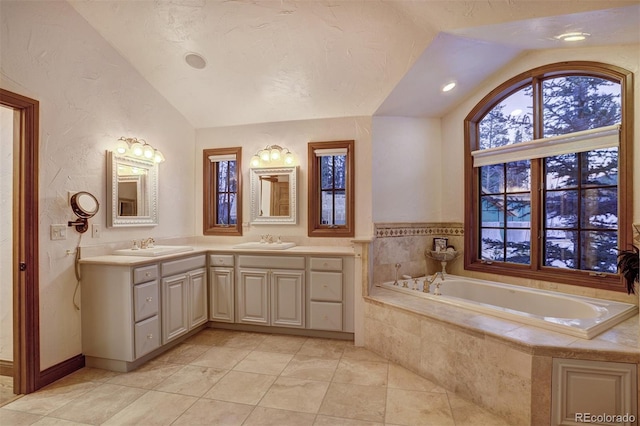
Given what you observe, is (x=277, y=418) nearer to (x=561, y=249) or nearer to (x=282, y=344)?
(x=282, y=344)

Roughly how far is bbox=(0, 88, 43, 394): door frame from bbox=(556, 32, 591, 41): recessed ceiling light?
392 cm

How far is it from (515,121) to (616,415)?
256 centimetres

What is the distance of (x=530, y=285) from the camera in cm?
299

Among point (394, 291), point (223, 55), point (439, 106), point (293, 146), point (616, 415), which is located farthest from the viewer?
point (293, 146)

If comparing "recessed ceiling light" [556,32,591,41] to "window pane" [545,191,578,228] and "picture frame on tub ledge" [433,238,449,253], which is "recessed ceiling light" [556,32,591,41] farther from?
"picture frame on tub ledge" [433,238,449,253]

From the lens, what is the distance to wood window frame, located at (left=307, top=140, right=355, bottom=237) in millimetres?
3484

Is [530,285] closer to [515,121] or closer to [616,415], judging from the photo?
[616,415]

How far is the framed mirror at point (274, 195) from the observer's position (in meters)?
3.66

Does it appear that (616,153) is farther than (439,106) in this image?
No

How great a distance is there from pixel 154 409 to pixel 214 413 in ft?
1.32

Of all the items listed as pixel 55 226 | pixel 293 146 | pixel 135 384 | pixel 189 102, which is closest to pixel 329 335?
pixel 135 384

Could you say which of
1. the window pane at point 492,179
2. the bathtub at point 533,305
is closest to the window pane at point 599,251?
the bathtub at point 533,305

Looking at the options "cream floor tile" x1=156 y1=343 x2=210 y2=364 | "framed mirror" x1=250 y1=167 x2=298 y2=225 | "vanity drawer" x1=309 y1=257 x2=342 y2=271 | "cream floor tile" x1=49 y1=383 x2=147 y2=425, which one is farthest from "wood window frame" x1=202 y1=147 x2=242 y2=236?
"cream floor tile" x1=49 y1=383 x2=147 y2=425

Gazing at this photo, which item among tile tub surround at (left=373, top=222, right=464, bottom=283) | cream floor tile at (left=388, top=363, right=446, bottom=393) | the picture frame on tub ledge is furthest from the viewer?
the picture frame on tub ledge
